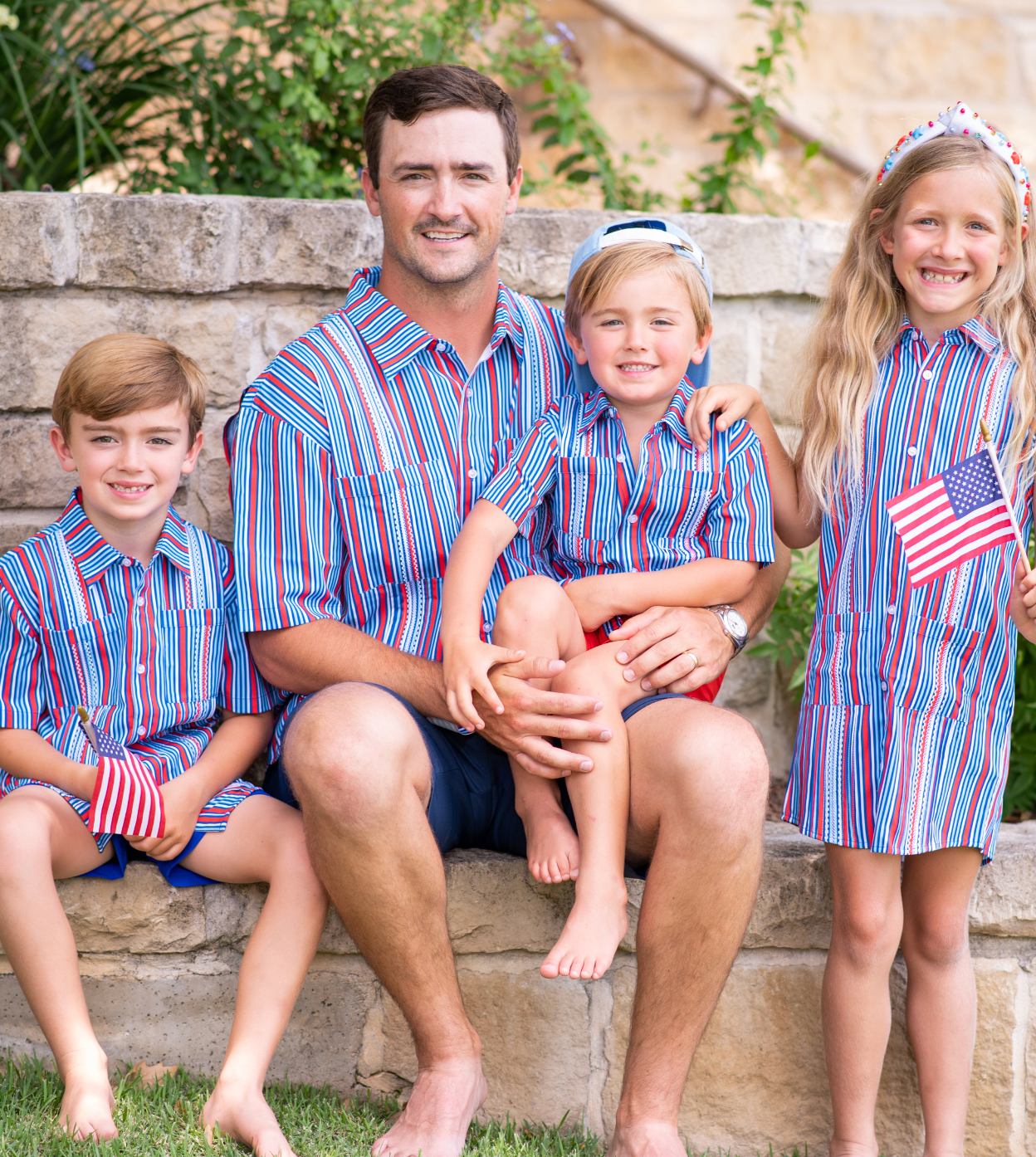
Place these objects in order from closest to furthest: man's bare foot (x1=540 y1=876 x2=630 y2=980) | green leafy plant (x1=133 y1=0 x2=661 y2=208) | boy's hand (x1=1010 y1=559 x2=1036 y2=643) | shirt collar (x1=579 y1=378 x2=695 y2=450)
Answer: man's bare foot (x1=540 y1=876 x2=630 y2=980) < boy's hand (x1=1010 y1=559 x2=1036 y2=643) < shirt collar (x1=579 y1=378 x2=695 y2=450) < green leafy plant (x1=133 y1=0 x2=661 y2=208)

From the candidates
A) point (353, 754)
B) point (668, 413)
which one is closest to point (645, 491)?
point (668, 413)

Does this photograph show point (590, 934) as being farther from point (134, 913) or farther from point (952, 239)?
point (952, 239)

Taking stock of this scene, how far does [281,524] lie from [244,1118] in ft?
3.34

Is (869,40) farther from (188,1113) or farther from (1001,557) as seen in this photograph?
(188,1113)

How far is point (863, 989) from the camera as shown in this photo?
2.14m

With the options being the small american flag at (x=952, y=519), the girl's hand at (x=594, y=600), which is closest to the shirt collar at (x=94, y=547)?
the girl's hand at (x=594, y=600)

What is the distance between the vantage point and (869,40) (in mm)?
4934

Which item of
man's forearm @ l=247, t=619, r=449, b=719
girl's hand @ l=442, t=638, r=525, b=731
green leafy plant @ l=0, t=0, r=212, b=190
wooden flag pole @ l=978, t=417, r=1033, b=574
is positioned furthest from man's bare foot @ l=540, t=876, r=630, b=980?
green leafy plant @ l=0, t=0, r=212, b=190

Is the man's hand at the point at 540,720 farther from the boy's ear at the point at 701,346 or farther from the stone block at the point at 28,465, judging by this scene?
the stone block at the point at 28,465

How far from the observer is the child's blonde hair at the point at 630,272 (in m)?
2.31

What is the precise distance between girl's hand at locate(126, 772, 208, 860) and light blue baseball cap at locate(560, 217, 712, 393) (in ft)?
3.50

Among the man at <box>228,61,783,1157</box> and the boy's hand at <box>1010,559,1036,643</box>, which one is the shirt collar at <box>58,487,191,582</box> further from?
the boy's hand at <box>1010,559,1036,643</box>

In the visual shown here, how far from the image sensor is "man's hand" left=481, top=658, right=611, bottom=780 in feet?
6.72

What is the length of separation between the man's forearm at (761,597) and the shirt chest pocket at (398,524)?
584 millimetres
